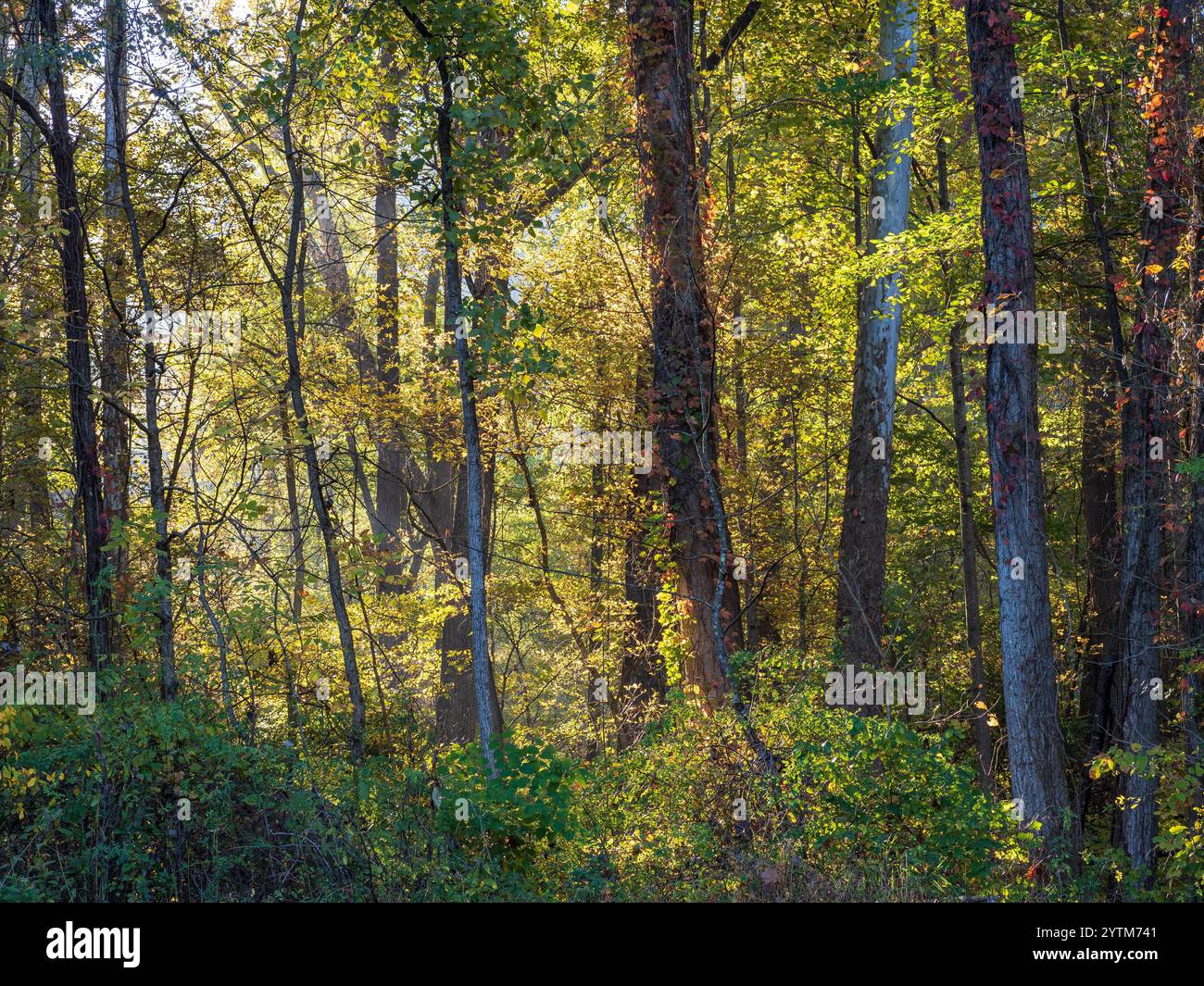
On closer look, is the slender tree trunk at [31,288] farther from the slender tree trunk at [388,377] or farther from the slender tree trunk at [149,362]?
the slender tree trunk at [388,377]

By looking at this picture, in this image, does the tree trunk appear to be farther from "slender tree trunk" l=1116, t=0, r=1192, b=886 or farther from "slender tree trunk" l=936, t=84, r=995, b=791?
"slender tree trunk" l=936, t=84, r=995, b=791

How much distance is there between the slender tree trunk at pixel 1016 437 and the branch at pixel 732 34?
5.66 metres

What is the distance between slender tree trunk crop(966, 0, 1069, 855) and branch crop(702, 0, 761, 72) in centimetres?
566

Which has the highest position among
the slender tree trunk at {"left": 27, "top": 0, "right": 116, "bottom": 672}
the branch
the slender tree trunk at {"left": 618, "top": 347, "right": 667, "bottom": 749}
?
the branch

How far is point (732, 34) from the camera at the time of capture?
49.2ft

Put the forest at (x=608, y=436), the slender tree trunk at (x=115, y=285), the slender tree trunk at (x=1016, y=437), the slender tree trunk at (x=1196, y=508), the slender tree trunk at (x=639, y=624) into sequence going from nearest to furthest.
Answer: the forest at (x=608, y=436)
the slender tree trunk at (x=1196, y=508)
the slender tree trunk at (x=1016, y=437)
the slender tree trunk at (x=115, y=285)
the slender tree trunk at (x=639, y=624)

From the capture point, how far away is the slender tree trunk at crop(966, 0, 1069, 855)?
31.8ft

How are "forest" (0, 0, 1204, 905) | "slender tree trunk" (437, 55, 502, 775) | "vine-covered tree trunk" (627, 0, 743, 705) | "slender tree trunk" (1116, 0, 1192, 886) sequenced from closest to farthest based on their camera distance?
"forest" (0, 0, 1204, 905) < "slender tree trunk" (437, 55, 502, 775) < "slender tree trunk" (1116, 0, 1192, 886) < "vine-covered tree trunk" (627, 0, 743, 705)

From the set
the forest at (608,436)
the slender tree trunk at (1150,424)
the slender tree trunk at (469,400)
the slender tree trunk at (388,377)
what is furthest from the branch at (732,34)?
the slender tree trunk at (469,400)

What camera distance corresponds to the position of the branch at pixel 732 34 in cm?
1489

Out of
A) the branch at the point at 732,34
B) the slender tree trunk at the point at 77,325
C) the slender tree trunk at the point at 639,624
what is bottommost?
the slender tree trunk at the point at 639,624

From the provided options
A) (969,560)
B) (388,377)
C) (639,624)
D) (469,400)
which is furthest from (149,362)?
(969,560)

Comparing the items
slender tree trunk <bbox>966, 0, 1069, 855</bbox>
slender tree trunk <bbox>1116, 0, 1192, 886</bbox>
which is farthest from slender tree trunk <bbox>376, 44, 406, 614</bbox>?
slender tree trunk <bbox>1116, 0, 1192, 886</bbox>

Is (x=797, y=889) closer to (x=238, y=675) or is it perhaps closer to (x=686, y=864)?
(x=686, y=864)
